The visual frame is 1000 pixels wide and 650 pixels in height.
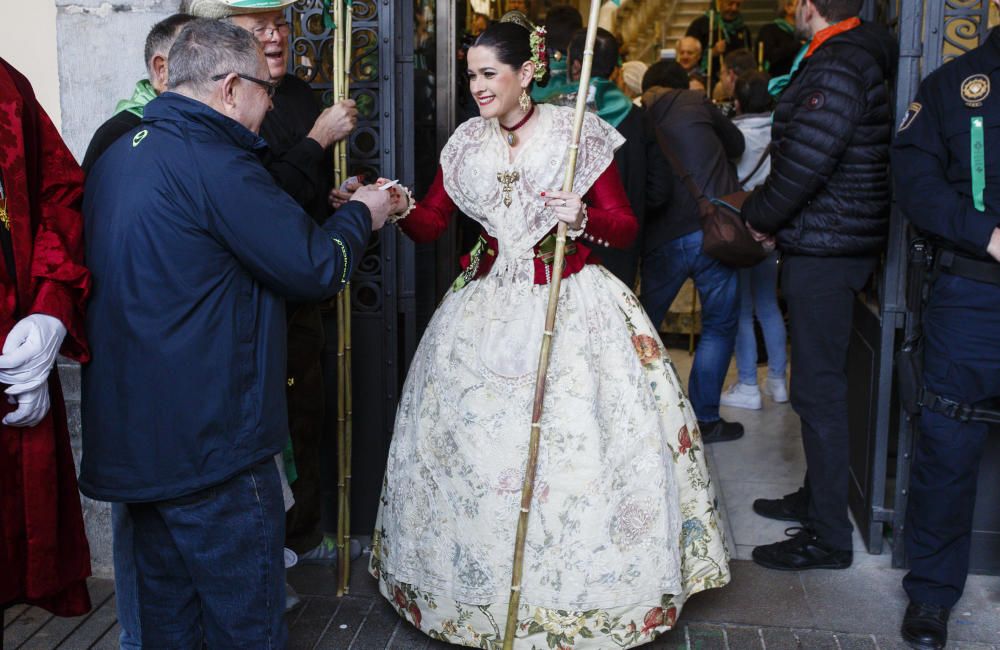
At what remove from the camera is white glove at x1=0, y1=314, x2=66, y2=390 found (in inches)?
88.7

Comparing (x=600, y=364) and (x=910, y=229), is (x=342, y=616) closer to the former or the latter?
(x=600, y=364)

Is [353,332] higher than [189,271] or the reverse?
the reverse

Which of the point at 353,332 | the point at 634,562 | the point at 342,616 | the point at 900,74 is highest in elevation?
the point at 900,74

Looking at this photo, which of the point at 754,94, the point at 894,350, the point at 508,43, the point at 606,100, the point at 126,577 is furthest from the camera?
the point at 754,94

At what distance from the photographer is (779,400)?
5.78 metres

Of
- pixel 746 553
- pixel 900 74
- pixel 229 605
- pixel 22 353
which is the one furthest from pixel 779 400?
pixel 22 353

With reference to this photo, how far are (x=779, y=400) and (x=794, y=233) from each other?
2386 mm

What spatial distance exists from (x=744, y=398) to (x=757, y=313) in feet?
1.57

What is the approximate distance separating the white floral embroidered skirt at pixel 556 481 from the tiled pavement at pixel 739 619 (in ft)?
0.55

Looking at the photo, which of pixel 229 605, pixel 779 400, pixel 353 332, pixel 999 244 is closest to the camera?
pixel 229 605

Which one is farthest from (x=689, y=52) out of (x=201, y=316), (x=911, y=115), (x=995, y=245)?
(x=201, y=316)

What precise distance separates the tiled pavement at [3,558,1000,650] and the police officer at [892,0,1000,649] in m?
0.17

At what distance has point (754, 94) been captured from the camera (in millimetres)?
5461

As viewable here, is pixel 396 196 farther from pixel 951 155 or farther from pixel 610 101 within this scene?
pixel 610 101
